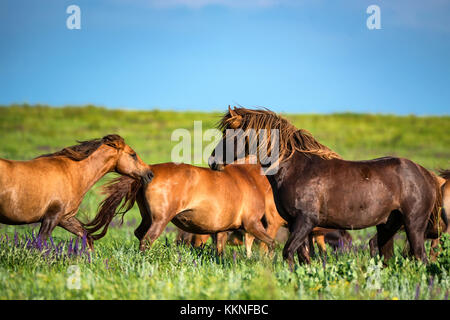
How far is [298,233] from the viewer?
5875 mm

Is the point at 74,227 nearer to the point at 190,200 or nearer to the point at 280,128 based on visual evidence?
the point at 190,200

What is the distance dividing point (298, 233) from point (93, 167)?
2.93 meters

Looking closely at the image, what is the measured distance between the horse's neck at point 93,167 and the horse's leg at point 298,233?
268 centimetres

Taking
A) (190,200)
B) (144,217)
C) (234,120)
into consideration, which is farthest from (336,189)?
(144,217)

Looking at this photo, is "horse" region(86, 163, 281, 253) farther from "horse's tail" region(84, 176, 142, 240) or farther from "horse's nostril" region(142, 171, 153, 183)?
"horse's nostril" region(142, 171, 153, 183)

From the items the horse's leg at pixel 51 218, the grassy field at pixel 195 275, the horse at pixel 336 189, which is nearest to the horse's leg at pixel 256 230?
the grassy field at pixel 195 275

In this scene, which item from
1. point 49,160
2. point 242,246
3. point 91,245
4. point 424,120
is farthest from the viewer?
point 424,120

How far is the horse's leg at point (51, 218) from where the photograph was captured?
627cm

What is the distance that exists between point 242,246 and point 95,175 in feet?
13.4
